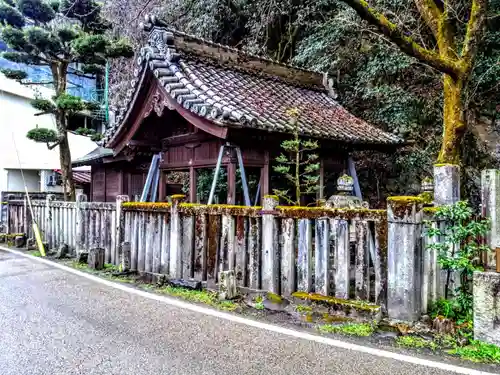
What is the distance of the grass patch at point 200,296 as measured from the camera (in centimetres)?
504

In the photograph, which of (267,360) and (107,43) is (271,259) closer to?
(267,360)

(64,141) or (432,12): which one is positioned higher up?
(432,12)

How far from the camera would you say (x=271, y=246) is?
16.6 feet

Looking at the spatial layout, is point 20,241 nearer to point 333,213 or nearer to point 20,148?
point 333,213

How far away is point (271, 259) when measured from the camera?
506cm

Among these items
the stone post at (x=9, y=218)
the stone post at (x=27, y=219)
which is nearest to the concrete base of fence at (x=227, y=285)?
the stone post at (x=27, y=219)

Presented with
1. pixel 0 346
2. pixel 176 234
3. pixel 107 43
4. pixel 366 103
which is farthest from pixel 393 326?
pixel 107 43

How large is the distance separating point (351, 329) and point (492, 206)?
7.12ft

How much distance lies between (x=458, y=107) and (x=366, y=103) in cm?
478

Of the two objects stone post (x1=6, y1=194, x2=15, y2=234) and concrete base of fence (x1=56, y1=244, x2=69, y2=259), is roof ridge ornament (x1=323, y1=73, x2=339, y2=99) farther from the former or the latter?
stone post (x1=6, y1=194, x2=15, y2=234)

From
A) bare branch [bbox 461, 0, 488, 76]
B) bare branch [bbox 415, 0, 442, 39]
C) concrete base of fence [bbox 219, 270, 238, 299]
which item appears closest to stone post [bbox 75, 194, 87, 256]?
concrete base of fence [bbox 219, 270, 238, 299]

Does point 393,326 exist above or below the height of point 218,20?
below

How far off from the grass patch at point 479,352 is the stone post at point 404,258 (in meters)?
0.55

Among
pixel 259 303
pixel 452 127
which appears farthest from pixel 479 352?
pixel 452 127
